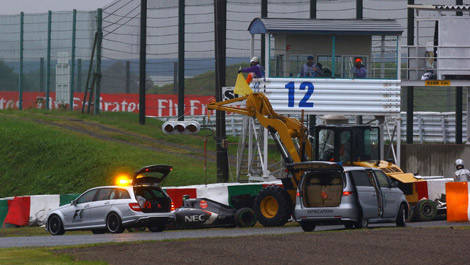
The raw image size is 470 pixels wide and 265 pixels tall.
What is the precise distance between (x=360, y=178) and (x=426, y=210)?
4.95 meters

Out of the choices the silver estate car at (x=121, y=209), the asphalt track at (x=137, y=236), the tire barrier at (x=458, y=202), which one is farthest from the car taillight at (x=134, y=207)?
the tire barrier at (x=458, y=202)

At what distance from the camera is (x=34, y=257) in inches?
604

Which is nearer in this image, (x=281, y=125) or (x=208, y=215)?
(x=208, y=215)

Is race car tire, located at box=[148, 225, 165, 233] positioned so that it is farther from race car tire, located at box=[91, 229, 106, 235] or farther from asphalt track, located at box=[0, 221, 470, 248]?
race car tire, located at box=[91, 229, 106, 235]

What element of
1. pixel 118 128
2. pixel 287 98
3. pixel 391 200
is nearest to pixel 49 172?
pixel 118 128

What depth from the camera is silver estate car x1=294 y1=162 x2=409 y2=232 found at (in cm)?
2091

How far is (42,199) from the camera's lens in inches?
1094

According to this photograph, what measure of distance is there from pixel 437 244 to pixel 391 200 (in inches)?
228

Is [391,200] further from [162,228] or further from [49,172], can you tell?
[49,172]

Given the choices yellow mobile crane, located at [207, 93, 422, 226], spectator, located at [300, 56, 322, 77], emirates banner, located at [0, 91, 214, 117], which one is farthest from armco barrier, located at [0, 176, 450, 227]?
emirates banner, located at [0, 91, 214, 117]

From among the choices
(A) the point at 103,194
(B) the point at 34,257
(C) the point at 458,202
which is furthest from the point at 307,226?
(B) the point at 34,257

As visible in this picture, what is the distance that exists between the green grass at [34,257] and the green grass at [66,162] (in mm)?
18045

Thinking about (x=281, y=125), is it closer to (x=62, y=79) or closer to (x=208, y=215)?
(x=208, y=215)

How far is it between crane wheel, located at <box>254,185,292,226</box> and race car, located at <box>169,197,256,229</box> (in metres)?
0.68
